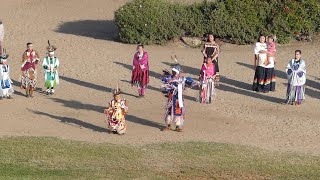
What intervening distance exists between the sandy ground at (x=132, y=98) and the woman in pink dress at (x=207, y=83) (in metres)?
0.26

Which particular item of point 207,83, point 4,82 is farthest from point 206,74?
point 4,82

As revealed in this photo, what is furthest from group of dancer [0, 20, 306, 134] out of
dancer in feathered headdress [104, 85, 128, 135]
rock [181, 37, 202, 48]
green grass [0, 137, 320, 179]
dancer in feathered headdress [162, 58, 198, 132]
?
rock [181, 37, 202, 48]

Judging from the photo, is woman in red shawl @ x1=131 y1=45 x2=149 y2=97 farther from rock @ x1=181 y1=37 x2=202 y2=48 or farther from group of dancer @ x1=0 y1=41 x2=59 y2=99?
rock @ x1=181 y1=37 x2=202 y2=48

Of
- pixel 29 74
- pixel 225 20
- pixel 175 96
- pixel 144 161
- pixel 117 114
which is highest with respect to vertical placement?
pixel 225 20

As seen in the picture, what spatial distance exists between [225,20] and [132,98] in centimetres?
681

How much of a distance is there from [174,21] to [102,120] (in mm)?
8751

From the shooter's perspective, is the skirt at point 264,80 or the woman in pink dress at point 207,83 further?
the skirt at point 264,80

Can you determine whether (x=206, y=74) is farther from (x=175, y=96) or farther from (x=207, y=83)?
(x=175, y=96)

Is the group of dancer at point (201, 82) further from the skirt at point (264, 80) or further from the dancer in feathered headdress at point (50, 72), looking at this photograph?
the dancer in feathered headdress at point (50, 72)

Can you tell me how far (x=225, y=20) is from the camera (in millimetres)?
29141

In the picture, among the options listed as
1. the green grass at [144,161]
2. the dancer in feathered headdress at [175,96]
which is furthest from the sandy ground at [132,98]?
the green grass at [144,161]

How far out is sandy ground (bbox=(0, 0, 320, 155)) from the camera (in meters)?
20.2

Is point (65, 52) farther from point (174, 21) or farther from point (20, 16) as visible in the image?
point (20, 16)

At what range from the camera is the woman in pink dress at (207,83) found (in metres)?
23.2
